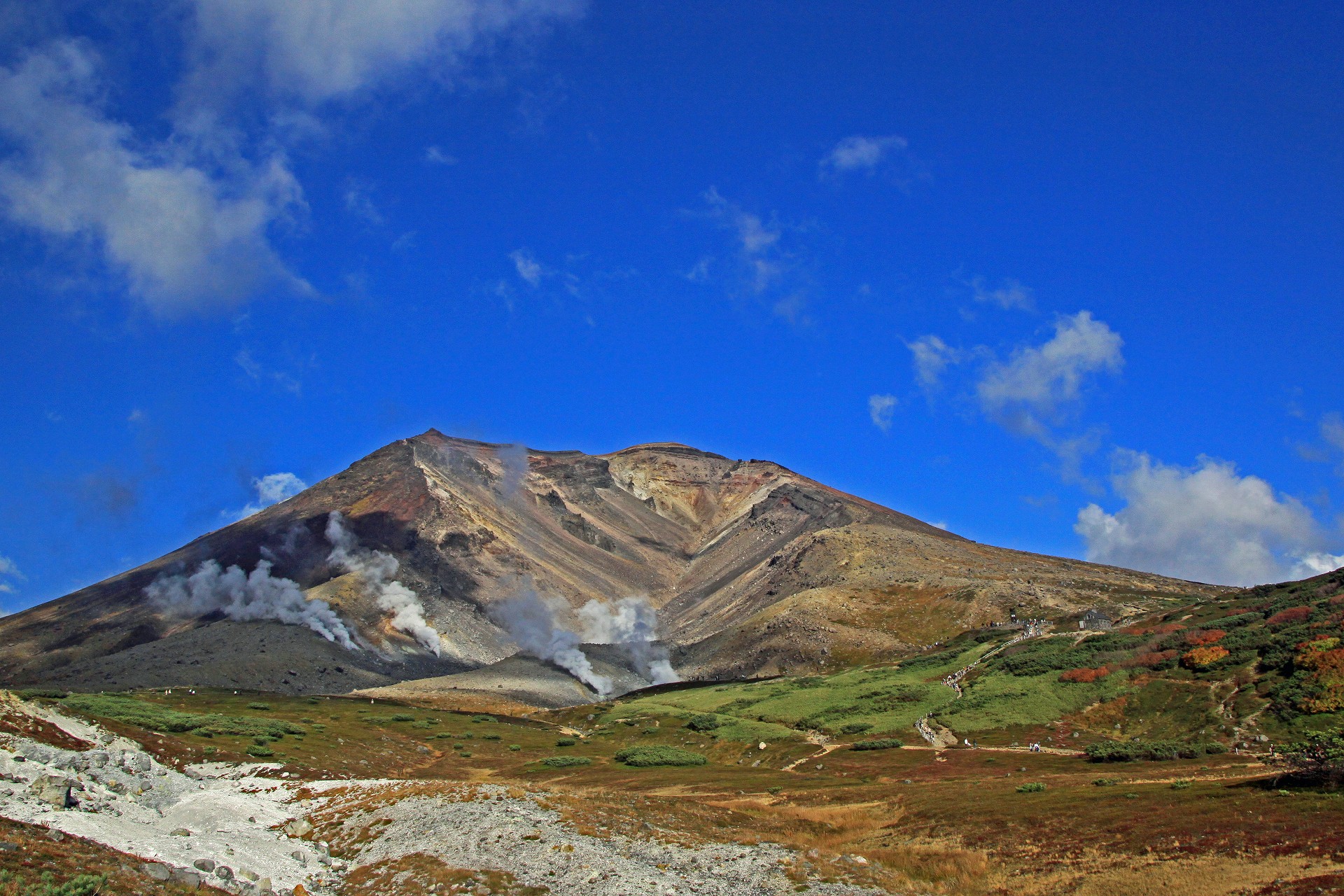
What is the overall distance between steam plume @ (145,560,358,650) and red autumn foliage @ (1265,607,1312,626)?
134m

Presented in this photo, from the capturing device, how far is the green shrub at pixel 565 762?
67.8m

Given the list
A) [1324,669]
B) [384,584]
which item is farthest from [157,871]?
[384,584]

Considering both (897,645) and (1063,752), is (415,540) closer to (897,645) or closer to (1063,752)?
(897,645)

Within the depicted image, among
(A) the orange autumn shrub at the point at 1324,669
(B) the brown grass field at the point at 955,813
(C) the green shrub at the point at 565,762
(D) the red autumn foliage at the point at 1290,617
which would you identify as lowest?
(B) the brown grass field at the point at 955,813

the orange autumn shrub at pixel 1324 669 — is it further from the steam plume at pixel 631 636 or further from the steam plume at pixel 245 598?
the steam plume at pixel 245 598

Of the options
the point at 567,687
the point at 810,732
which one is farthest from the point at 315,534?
the point at 810,732

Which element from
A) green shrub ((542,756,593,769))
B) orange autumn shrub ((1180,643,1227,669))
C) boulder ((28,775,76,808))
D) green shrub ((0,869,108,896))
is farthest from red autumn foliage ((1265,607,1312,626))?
boulder ((28,775,76,808))

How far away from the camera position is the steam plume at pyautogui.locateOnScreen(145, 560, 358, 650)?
515 feet

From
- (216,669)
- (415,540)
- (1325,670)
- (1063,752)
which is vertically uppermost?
(415,540)

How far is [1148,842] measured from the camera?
1067 inches

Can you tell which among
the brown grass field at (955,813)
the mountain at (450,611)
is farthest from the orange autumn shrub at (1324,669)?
the mountain at (450,611)

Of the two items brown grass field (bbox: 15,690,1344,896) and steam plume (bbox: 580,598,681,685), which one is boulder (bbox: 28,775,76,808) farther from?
steam plume (bbox: 580,598,681,685)

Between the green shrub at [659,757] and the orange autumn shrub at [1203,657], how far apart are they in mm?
34412

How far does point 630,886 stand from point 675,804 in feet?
39.7
